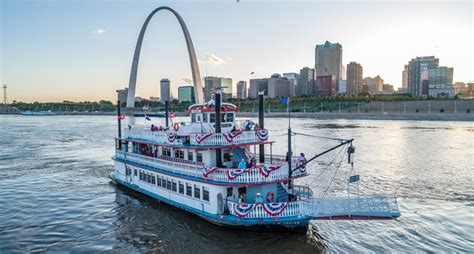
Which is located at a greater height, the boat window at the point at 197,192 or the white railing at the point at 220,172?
the white railing at the point at 220,172

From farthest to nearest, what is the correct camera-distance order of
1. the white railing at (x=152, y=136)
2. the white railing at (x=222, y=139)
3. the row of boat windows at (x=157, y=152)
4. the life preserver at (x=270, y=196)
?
the white railing at (x=152, y=136), the row of boat windows at (x=157, y=152), the white railing at (x=222, y=139), the life preserver at (x=270, y=196)

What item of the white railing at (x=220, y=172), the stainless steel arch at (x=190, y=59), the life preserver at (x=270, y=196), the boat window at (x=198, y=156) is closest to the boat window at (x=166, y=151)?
the white railing at (x=220, y=172)

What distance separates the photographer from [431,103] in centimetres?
14388

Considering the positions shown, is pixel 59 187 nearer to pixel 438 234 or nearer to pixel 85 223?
pixel 85 223

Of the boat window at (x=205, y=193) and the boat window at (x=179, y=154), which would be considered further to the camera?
the boat window at (x=179, y=154)

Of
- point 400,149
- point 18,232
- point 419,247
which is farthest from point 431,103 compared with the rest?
point 18,232

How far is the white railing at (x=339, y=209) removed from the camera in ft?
54.0

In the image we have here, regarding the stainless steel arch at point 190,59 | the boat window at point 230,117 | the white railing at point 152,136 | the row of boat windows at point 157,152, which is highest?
the stainless steel arch at point 190,59

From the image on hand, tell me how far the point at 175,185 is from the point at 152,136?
4.05 m

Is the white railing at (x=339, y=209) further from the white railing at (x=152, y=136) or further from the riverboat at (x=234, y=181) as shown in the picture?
the white railing at (x=152, y=136)

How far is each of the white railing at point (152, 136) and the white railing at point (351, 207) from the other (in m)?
8.01

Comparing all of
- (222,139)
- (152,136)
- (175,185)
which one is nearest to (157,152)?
(152,136)

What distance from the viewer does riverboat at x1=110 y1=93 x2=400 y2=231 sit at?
683 inches

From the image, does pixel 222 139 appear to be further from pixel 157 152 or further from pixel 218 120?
pixel 157 152
